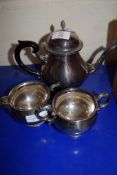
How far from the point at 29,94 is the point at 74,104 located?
0.16 m

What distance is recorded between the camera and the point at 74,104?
69cm

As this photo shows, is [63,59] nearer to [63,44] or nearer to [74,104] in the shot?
[63,44]

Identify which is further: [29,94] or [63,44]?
[29,94]

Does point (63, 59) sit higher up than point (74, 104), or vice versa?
point (63, 59)

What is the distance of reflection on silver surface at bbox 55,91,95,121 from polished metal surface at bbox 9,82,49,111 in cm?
7

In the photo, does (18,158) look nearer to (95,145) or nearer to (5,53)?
(95,145)

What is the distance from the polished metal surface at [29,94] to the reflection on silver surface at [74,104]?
69 millimetres

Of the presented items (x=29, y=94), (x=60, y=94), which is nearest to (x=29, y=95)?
(x=29, y=94)

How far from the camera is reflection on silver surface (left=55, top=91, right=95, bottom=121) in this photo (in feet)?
2.17

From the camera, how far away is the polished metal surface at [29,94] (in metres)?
0.71

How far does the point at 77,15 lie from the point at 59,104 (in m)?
0.37

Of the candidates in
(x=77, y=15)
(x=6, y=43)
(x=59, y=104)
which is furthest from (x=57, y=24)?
(x=59, y=104)

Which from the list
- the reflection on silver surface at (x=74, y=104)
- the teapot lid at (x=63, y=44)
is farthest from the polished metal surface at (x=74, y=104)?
the teapot lid at (x=63, y=44)

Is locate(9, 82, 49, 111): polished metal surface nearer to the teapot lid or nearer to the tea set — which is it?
the tea set
